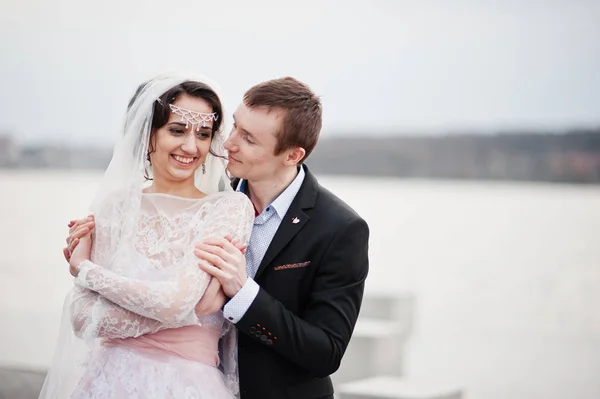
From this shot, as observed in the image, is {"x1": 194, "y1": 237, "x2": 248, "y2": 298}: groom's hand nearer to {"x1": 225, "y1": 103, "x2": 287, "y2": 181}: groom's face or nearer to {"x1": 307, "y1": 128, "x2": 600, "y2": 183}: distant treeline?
{"x1": 225, "y1": 103, "x2": 287, "y2": 181}: groom's face

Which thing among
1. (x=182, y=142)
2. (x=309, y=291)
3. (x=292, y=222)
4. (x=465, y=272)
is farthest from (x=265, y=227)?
(x=465, y=272)

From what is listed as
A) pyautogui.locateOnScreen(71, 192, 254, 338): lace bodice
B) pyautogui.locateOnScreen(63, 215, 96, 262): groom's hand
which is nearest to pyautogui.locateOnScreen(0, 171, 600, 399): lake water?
pyautogui.locateOnScreen(63, 215, 96, 262): groom's hand

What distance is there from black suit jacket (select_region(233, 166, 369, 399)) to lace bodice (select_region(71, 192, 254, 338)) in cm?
12

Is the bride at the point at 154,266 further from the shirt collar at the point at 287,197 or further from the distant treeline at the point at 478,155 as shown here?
the distant treeline at the point at 478,155

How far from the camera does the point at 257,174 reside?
2219 millimetres

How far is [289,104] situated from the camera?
86.5 inches

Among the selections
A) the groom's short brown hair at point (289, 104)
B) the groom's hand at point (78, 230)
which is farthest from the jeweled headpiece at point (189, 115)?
the groom's hand at point (78, 230)

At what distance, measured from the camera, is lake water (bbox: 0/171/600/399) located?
22.1ft

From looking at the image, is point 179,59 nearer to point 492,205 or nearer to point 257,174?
point 492,205

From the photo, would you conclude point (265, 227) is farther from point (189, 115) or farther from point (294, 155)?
point (189, 115)

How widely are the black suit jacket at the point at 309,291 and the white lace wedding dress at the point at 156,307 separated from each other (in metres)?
0.08

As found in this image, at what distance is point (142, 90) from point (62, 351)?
0.71 meters

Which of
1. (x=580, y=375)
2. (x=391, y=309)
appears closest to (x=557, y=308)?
(x=580, y=375)

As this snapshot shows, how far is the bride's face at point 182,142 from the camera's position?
217 centimetres
